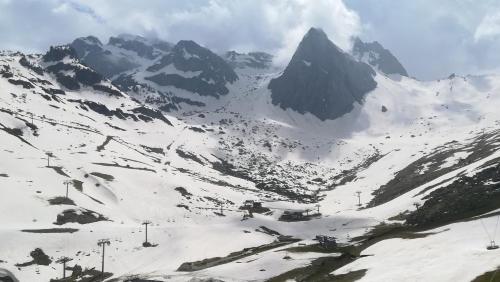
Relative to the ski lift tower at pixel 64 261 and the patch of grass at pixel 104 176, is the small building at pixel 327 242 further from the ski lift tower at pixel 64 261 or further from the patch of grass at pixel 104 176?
the patch of grass at pixel 104 176

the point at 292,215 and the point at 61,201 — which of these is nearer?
the point at 61,201

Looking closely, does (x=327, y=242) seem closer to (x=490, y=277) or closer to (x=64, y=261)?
(x=64, y=261)

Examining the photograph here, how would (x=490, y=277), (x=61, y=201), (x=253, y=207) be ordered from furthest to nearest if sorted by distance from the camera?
(x=253, y=207), (x=61, y=201), (x=490, y=277)

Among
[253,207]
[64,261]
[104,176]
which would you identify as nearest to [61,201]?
[104,176]

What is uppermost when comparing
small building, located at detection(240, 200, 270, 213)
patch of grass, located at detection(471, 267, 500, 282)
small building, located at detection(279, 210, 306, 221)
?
small building, located at detection(240, 200, 270, 213)

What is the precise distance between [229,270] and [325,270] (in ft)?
56.2

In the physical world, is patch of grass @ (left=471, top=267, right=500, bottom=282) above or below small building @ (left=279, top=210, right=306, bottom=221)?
below

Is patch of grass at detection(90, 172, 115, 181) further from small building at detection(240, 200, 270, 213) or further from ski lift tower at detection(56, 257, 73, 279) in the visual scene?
ski lift tower at detection(56, 257, 73, 279)

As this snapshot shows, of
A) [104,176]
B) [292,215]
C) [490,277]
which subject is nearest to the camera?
[490,277]

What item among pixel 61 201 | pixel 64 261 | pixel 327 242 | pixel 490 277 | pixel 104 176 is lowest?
pixel 490 277

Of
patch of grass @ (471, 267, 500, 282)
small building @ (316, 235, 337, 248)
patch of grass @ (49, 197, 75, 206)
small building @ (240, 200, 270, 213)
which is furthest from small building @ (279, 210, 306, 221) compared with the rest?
patch of grass @ (471, 267, 500, 282)

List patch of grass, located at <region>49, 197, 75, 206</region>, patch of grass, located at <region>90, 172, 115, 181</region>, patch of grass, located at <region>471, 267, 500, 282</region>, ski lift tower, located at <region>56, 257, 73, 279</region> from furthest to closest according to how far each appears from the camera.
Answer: patch of grass, located at <region>90, 172, 115, 181</region>, patch of grass, located at <region>49, 197, 75, 206</region>, ski lift tower, located at <region>56, 257, 73, 279</region>, patch of grass, located at <region>471, 267, 500, 282</region>

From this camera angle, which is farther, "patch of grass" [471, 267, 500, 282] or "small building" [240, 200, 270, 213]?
"small building" [240, 200, 270, 213]

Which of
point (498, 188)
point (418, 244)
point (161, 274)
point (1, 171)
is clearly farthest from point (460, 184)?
point (1, 171)
